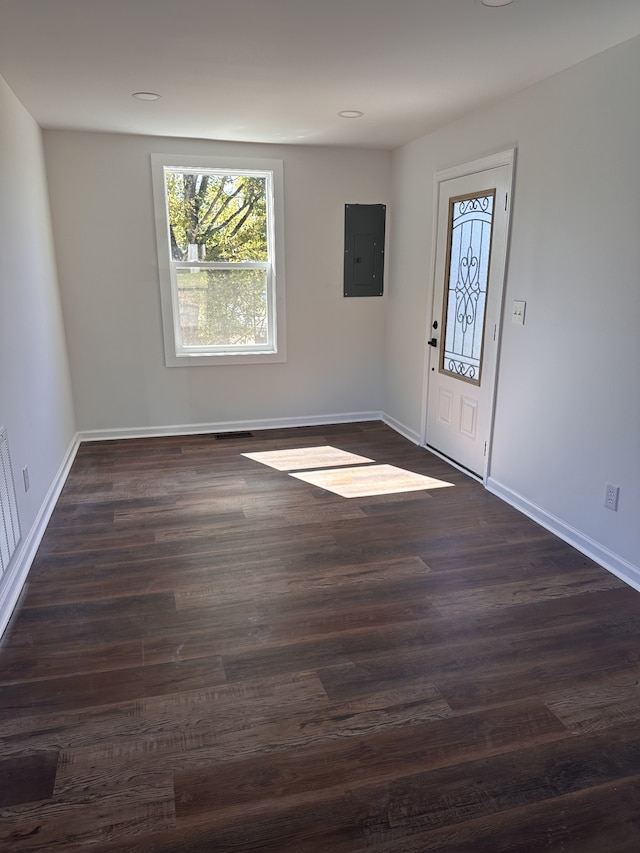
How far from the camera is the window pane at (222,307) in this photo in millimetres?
4949

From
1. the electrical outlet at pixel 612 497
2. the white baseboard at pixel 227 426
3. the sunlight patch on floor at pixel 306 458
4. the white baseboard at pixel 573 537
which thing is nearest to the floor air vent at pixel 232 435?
the white baseboard at pixel 227 426

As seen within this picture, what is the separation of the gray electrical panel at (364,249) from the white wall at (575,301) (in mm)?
1268

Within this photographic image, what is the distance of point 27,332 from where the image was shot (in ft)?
11.0

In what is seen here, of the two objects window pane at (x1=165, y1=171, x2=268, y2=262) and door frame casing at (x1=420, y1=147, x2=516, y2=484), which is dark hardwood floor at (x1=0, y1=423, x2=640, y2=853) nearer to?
door frame casing at (x1=420, y1=147, x2=516, y2=484)

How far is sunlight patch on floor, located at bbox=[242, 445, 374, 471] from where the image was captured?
14.5 feet

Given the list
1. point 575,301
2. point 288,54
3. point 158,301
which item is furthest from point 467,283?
point 158,301

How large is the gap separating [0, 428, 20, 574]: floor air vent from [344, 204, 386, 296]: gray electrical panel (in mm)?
3390

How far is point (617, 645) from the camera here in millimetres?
2334

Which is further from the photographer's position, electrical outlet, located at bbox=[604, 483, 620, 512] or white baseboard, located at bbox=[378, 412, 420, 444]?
white baseboard, located at bbox=[378, 412, 420, 444]

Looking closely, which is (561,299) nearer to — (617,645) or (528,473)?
(528,473)

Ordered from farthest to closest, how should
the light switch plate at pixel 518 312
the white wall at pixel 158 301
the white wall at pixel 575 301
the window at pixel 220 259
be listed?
the window at pixel 220 259 → the white wall at pixel 158 301 → the light switch plate at pixel 518 312 → the white wall at pixel 575 301

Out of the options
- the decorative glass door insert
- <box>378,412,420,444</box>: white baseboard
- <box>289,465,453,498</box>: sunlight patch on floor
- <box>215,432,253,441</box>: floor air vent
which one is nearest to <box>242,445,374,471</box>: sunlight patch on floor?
<box>289,465,453,498</box>: sunlight patch on floor

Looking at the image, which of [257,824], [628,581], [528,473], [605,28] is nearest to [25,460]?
[257,824]

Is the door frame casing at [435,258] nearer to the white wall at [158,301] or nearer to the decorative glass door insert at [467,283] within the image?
the decorative glass door insert at [467,283]
